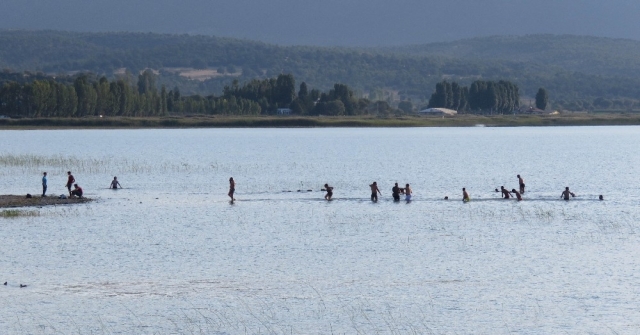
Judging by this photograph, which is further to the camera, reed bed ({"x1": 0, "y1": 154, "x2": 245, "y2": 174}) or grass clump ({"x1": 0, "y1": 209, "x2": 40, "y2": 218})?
reed bed ({"x1": 0, "y1": 154, "x2": 245, "y2": 174})

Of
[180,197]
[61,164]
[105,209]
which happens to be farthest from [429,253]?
[61,164]

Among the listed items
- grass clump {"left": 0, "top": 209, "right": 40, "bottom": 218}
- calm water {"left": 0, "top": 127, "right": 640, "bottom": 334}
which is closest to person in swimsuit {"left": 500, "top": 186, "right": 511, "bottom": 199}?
calm water {"left": 0, "top": 127, "right": 640, "bottom": 334}

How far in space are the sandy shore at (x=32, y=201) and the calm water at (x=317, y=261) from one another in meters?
1.62

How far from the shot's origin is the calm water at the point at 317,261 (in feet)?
95.6

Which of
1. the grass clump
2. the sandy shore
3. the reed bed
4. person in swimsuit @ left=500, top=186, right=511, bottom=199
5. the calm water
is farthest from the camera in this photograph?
the reed bed

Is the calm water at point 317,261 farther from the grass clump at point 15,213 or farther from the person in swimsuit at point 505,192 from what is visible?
the person in swimsuit at point 505,192

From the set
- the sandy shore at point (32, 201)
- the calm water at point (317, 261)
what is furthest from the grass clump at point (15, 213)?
the sandy shore at point (32, 201)

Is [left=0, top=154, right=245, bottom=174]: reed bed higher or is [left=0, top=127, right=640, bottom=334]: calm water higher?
[left=0, top=127, right=640, bottom=334]: calm water

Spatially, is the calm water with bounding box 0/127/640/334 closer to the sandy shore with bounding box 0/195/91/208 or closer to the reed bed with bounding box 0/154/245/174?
the sandy shore with bounding box 0/195/91/208

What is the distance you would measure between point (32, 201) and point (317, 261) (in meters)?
22.0

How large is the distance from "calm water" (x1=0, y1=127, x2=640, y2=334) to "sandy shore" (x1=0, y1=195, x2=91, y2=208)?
1623 millimetres

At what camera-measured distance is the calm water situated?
2914cm

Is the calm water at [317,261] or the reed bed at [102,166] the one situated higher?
the calm water at [317,261]

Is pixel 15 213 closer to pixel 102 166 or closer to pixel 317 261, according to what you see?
pixel 317 261
